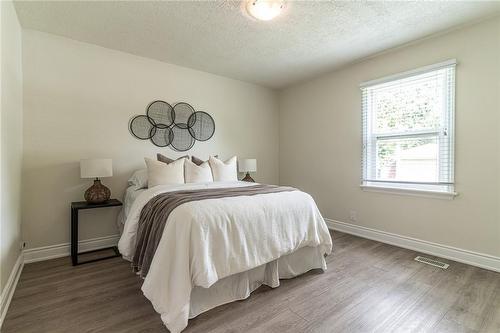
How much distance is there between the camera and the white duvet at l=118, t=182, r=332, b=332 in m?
1.54

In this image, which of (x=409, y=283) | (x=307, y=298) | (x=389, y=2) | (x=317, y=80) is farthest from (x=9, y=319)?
(x=317, y=80)

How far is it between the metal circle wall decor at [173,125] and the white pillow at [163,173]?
1.93 feet

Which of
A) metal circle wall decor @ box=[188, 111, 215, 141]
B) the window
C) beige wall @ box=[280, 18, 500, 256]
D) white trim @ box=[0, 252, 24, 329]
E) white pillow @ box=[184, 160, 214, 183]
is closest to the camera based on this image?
white trim @ box=[0, 252, 24, 329]

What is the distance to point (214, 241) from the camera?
168 cm

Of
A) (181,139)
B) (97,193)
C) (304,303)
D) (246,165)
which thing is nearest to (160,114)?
(181,139)

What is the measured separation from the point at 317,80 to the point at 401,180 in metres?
2.03

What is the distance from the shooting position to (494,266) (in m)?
2.33

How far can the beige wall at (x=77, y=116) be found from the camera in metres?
2.60

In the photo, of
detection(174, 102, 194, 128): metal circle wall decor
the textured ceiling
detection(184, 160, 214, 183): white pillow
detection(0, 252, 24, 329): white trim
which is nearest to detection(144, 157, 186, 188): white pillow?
detection(184, 160, 214, 183): white pillow

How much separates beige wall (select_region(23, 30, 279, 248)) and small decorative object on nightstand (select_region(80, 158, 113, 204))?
0.92 ft

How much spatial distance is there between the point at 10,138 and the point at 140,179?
1.21 metres

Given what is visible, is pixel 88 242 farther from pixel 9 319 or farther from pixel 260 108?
pixel 260 108

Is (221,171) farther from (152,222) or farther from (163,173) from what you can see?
(152,222)

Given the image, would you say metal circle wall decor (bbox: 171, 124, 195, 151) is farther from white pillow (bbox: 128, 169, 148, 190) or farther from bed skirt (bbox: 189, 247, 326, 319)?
bed skirt (bbox: 189, 247, 326, 319)
